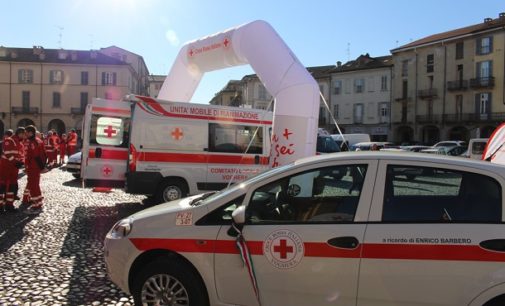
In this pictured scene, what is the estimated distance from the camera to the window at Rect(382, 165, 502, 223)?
3375 millimetres

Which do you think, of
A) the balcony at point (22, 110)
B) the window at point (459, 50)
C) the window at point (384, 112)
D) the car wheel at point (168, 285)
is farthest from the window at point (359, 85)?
the car wheel at point (168, 285)

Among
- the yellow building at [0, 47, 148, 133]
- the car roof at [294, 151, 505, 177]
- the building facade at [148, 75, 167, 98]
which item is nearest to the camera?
the car roof at [294, 151, 505, 177]

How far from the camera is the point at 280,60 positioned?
9375mm

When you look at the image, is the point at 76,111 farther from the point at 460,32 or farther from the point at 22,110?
the point at 460,32

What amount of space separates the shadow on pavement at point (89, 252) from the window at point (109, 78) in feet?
176

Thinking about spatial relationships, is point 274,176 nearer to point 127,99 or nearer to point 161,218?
point 161,218

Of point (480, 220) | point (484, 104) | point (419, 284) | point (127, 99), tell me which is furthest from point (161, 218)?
point (484, 104)

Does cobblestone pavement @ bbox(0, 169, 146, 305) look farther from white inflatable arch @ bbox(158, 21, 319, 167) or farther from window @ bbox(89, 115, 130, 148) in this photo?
white inflatable arch @ bbox(158, 21, 319, 167)

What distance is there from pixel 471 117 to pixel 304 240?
158 feet

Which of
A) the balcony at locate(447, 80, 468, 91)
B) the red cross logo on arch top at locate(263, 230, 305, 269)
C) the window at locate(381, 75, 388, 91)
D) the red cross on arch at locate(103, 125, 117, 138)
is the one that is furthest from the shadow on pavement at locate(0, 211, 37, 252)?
the window at locate(381, 75, 388, 91)

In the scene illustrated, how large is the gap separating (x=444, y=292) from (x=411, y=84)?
5200 cm

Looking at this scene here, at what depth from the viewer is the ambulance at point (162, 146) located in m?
9.93

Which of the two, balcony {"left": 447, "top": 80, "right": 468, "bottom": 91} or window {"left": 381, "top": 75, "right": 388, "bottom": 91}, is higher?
window {"left": 381, "top": 75, "right": 388, "bottom": 91}

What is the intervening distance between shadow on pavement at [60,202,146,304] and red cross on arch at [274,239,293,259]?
2146 millimetres
